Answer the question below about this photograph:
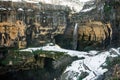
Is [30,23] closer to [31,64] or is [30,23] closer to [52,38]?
[52,38]

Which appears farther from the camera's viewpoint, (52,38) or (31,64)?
(52,38)

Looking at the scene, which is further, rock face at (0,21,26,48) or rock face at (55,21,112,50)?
rock face at (55,21,112,50)

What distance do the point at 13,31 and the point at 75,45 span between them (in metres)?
6.32

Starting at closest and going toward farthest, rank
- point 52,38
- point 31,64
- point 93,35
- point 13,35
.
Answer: point 31,64
point 13,35
point 93,35
point 52,38

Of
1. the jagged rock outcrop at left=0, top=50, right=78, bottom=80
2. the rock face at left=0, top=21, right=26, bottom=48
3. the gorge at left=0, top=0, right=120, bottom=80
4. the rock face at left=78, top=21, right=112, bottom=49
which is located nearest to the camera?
the gorge at left=0, top=0, right=120, bottom=80

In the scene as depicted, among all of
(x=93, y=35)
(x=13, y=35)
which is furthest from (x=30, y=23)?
(x=93, y=35)

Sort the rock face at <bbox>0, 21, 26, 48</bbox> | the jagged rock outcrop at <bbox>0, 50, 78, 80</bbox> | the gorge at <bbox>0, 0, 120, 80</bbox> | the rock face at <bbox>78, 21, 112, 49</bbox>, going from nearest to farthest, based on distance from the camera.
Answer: the gorge at <bbox>0, 0, 120, 80</bbox>
the jagged rock outcrop at <bbox>0, 50, 78, 80</bbox>
the rock face at <bbox>0, 21, 26, 48</bbox>
the rock face at <bbox>78, 21, 112, 49</bbox>

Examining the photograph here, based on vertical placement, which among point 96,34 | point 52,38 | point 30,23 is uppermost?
point 30,23

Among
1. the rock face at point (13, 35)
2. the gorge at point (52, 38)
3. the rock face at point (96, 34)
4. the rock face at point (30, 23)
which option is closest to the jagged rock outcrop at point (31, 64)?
the gorge at point (52, 38)

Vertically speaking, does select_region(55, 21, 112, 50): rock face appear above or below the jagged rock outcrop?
above

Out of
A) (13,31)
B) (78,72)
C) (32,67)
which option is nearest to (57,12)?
(13,31)

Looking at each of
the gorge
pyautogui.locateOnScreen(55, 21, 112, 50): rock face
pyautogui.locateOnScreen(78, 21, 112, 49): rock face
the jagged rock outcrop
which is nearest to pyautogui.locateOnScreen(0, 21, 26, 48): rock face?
the gorge

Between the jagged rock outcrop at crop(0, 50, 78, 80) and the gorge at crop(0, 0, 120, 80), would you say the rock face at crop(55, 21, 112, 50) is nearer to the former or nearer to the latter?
the gorge at crop(0, 0, 120, 80)

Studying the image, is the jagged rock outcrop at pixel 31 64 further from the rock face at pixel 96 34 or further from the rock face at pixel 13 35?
the rock face at pixel 96 34
